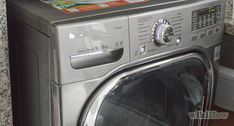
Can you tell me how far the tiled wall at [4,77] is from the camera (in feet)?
3.33

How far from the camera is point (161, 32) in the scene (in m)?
1.12

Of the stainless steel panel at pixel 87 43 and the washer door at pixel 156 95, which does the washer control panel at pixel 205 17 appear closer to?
the washer door at pixel 156 95

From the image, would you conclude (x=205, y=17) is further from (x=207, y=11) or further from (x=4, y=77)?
(x=4, y=77)

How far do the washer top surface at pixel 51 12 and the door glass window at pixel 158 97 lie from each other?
184 millimetres

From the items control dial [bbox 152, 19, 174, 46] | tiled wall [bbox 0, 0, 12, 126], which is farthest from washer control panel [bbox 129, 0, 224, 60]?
tiled wall [bbox 0, 0, 12, 126]

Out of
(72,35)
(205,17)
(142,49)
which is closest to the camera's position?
(72,35)

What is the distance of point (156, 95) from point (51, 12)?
46 centimetres

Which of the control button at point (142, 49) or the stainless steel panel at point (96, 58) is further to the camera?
the control button at point (142, 49)

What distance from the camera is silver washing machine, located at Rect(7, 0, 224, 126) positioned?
995mm

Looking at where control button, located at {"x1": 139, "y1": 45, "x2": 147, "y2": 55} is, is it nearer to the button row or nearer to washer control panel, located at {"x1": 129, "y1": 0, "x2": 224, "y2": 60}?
washer control panel, located at {"x1": 129, "y1": 0, "x2": 224, "y2": 60}

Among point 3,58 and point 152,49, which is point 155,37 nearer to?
point 152,49

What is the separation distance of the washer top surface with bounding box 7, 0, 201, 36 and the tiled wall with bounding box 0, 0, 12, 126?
8 centimetres

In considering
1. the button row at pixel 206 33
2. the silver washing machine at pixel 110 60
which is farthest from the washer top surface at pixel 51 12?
the button row at pixel 206 33

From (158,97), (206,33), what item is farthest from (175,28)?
(158,97)
